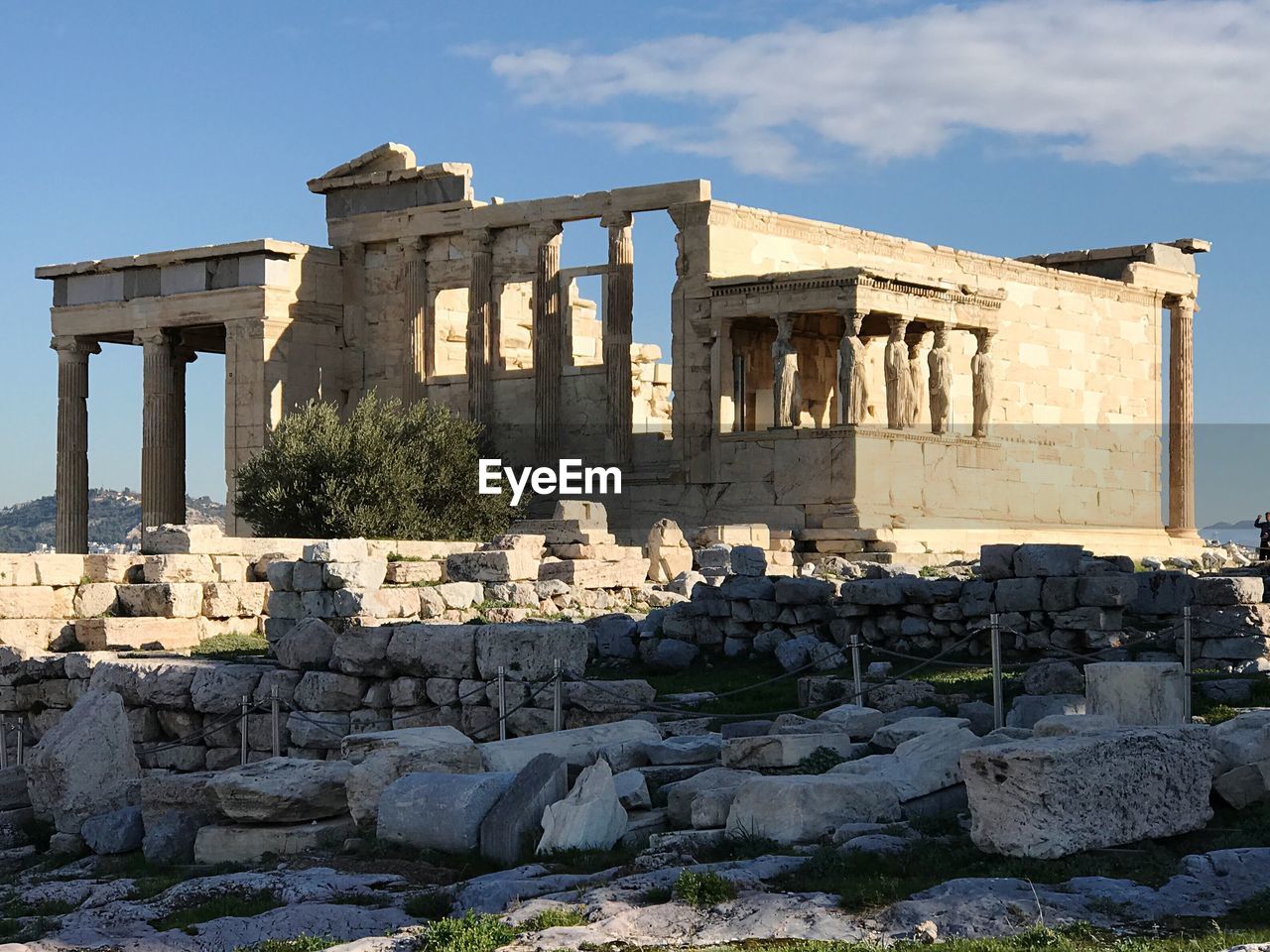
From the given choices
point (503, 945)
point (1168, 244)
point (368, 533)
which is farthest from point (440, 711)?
point (1168, 244)

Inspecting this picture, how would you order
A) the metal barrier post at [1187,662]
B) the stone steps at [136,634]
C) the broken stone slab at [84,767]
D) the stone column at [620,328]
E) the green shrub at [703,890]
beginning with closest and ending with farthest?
the green shrub at [703,890], the metal barrier post at [1187,662], the broken stone slab at [84,767], the stone steps at [136,634], the stone column at [620,328]

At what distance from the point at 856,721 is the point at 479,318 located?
71.9ft

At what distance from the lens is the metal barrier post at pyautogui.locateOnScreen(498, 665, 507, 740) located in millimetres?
12469

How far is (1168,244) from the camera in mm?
37406

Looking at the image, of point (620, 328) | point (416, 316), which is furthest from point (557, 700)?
point (416, 316)

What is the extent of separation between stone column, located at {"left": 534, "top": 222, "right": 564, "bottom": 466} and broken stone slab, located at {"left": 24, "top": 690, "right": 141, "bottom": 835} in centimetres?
1924

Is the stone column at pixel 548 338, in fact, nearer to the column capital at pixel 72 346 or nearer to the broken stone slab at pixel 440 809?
the column capital at pixel 72 346

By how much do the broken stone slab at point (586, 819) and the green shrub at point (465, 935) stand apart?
5.20ft

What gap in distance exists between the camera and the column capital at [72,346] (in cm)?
3453

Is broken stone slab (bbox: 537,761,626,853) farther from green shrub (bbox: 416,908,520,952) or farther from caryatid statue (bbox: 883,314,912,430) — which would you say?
caryatid statue (bbox: 883,314,912,430)

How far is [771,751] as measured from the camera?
9.87 metres

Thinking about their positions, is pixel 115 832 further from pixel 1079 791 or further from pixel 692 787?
pixel 1079 791

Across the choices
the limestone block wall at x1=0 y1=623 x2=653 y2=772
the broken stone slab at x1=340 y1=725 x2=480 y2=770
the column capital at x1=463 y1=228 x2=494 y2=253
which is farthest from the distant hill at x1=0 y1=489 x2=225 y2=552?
the broken stone slab at x1=340 y1=725 x2=480 y2=770

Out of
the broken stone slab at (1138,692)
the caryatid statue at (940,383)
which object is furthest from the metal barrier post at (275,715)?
the caryatid statue at (940,383)
